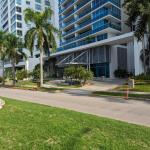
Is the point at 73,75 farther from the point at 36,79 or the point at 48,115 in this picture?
the point at 48,115

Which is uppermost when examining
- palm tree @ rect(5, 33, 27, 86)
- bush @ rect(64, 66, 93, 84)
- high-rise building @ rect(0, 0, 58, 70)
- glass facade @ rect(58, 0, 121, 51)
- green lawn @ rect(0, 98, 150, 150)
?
high-rise building @ rect(0, 0, 58, 70)

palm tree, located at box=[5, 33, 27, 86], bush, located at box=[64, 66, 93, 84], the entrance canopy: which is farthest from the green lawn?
palm tree, located at box=[5, 33, 27, 86]

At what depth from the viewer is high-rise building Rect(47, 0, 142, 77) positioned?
5206 cm

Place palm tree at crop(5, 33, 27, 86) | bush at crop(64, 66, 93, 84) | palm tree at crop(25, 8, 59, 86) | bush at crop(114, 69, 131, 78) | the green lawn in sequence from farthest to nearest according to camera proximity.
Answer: bush at crop(114, 69, 131, 78) < palm tree at crop(5, 33, 27, 86) < bush at crop(64, 66, 93, 84) < palm tree at crop(25, 8, 59, 86) < the green lawn

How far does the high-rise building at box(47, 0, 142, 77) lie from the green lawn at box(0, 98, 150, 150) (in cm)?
3724

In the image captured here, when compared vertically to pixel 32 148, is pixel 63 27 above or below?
above

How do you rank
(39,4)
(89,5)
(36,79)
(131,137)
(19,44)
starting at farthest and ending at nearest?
(39,4)
(89,5)
(36,79)
(19,44)
(131,137)

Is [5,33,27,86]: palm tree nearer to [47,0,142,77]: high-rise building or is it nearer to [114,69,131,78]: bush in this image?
[47,0,142,77]: high-rise building

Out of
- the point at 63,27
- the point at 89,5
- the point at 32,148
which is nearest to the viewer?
the point at 32,148

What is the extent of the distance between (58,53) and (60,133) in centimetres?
5754

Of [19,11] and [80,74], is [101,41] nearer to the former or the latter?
[80,74]

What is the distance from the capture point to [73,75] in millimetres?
38344

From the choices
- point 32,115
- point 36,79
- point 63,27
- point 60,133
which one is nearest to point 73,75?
point 36,79

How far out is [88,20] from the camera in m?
61.1
